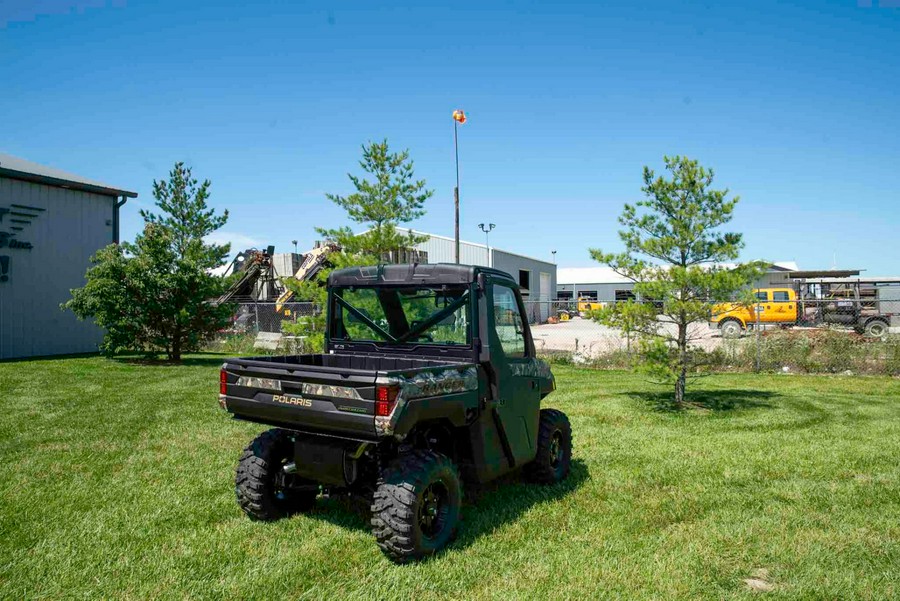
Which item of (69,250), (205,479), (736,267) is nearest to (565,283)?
(69,250)

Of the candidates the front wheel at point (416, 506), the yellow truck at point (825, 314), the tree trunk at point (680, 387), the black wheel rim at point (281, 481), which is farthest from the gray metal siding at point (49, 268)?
the yellow truck at point (825, 314)

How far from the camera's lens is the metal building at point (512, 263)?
3473 cm

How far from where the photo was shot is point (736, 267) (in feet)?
32.8

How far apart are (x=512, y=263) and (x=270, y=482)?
35.0 meters

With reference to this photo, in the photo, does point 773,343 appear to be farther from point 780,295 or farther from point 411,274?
point 411,274

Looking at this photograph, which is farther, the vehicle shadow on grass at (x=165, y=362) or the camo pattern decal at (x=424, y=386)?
the vehicle shadow on grass at (x=165, y=362)

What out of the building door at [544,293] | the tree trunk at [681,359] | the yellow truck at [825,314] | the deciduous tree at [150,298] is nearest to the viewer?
the tree trunk at [681,359]

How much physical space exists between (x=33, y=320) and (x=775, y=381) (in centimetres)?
2051

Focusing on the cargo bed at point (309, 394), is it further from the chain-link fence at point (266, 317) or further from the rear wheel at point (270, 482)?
Result: the chain-link fence at point (266, 317)

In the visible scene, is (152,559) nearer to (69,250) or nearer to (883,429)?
(883,429)

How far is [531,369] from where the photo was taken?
5.67 metres

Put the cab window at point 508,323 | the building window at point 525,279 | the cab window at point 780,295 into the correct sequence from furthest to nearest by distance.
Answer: the building window at point 525,279, the cab window at point 780,295, the cab window at point 508,323

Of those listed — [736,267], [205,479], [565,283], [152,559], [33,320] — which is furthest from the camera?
[565,283]

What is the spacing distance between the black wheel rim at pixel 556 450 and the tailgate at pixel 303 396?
2.50 metres
